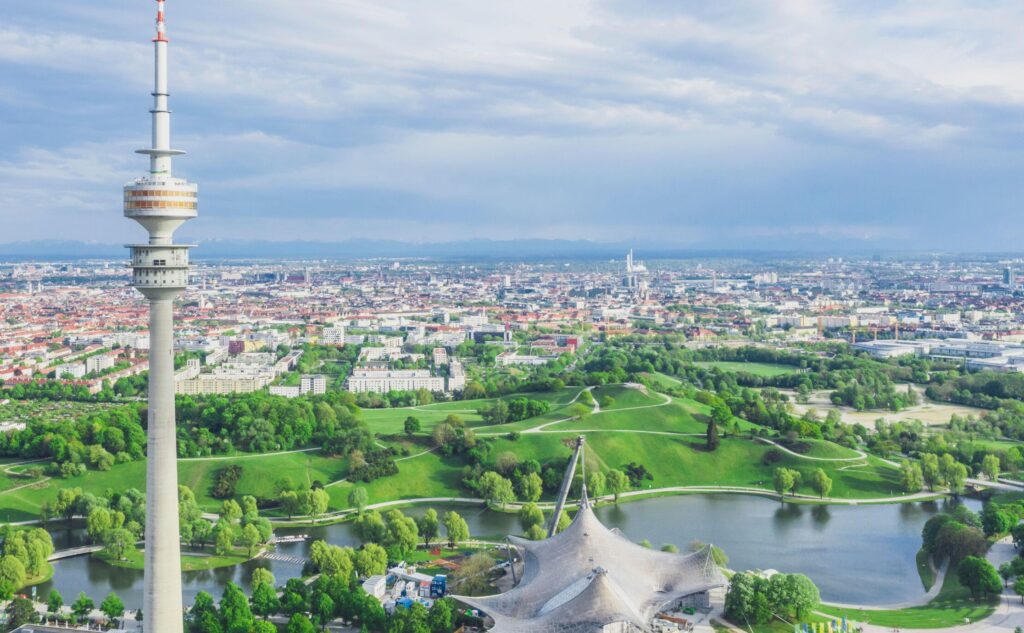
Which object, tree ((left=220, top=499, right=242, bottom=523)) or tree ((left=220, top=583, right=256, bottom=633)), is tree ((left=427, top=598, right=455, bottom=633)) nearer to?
tree ((left=220, top=583, right=256, bottom=633))

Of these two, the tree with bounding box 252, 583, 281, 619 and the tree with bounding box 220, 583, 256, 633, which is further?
the tree with bounding box 252, 583, 281, 619

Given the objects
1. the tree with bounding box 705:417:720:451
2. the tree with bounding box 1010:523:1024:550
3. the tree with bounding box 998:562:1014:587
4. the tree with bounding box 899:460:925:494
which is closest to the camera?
the tree with bounding box 998:562:1014:587

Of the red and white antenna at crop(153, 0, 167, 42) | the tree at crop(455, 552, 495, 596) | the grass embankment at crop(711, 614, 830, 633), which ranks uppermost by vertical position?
the red and white antenna at crop(153, 0, 167, 42)

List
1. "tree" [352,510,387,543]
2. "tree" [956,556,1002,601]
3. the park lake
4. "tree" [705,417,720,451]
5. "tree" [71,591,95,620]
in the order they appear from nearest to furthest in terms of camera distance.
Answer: "tree" [71,591,95,620] < "tree" [956,556,1002,601] < the park lake < "tree" [352,510,387,543] < "tree" [705,417,720,451]

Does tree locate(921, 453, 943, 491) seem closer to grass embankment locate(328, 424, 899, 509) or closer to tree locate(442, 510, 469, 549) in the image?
grass embankment locate(328, 424, 899, 509)

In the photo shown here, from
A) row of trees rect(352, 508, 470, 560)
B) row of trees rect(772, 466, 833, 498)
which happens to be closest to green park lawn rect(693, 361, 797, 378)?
row of trees rect(772, 466, 833, 498)

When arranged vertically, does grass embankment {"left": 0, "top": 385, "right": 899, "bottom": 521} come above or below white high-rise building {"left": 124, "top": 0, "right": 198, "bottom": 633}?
below

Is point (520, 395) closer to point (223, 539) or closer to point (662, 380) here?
point (662, 380)
